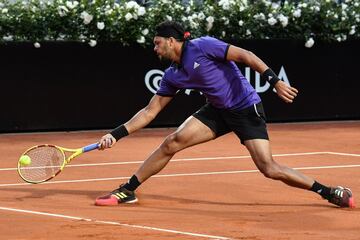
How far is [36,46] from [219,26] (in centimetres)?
322

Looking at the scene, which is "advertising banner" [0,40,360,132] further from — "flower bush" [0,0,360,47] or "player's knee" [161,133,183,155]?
"player's knee" [161,133,183,155]

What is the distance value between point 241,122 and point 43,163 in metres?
1.76

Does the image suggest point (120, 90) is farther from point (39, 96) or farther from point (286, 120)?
point (286, 120)

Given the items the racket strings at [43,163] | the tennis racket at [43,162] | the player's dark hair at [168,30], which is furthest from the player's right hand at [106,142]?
the player's dark hair at [168,30]

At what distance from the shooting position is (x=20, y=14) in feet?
55.0

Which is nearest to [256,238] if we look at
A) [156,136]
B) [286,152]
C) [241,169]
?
[241,169]

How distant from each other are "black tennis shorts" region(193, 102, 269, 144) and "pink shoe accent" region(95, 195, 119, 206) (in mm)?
1034

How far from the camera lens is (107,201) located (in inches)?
374

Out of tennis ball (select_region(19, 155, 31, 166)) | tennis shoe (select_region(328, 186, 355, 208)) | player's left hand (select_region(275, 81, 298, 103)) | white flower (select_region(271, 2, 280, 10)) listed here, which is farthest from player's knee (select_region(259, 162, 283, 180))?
white flower (select_region(271, 2, 280, 10))

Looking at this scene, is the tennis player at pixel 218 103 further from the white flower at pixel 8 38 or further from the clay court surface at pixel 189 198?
the white flower at pixel 8 38

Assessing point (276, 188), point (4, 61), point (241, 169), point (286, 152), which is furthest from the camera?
point (4, 61)

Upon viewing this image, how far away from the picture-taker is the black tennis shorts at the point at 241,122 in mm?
9250

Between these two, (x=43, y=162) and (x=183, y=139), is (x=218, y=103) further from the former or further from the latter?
(x=43, y=162)

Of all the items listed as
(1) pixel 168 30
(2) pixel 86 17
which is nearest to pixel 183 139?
(1) pixel 168 30
